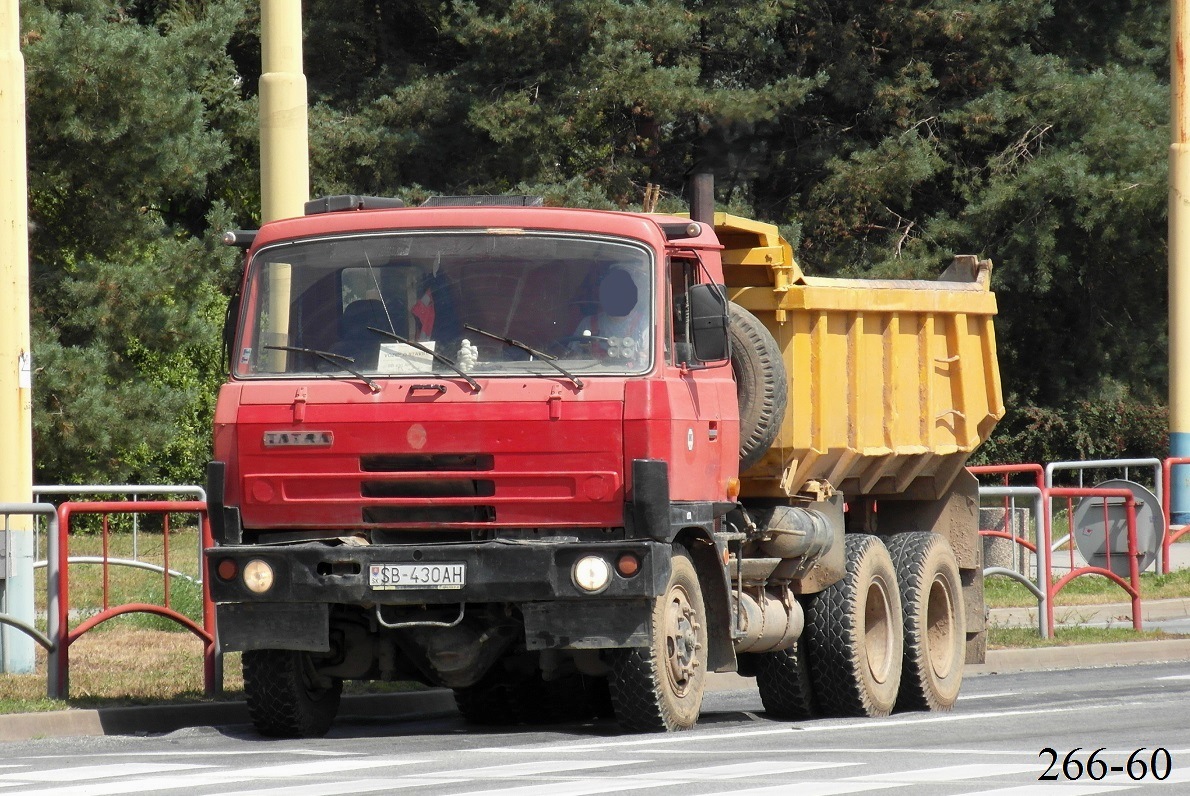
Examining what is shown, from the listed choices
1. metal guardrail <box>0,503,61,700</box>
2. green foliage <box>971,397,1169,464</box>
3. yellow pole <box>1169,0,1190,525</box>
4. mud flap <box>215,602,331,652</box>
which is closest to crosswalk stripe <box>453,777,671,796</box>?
mud flap <box>215,602,331,652</box>

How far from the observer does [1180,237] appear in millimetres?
25250

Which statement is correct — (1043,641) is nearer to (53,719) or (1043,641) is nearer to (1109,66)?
(53,719)

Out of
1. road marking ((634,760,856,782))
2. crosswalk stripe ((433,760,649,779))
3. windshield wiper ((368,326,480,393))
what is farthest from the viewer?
windshield wiper ((368,326,480,393))

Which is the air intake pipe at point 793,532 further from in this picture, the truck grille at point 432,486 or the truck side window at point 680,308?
the truck grille at point 432,486

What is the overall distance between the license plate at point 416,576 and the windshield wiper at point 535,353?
3.52 feet

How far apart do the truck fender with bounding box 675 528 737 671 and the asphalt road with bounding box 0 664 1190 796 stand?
39cm

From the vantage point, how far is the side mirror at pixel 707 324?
33.8ft

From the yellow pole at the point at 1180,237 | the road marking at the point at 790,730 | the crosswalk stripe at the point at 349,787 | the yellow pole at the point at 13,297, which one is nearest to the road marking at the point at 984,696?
the road marking at the point at 790,730

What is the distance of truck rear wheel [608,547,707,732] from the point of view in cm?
1006

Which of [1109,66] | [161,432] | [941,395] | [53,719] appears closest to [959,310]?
[941,395]

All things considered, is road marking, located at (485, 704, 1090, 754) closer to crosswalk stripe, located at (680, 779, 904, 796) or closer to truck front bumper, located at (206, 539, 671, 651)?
truck front bumper, located at (206, 539, 671, 651)

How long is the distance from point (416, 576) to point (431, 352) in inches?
44.8

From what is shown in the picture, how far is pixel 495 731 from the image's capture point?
37.3 feet

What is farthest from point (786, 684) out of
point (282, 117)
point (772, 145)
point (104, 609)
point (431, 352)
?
point (772, 145)
